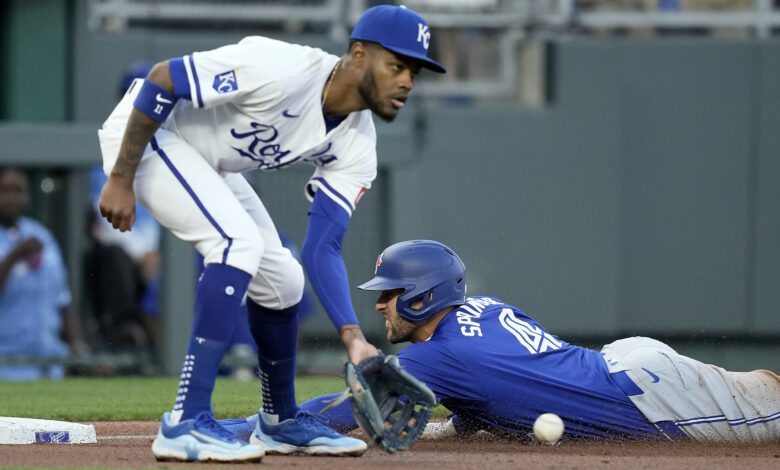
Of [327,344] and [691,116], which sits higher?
[691,116]

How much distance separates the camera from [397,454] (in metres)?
4.57

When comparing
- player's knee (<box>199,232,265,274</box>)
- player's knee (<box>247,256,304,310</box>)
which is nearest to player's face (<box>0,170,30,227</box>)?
player's knee (<box>247,256,304,310</box>)

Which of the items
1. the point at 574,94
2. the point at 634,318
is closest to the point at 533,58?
the point at 574,94

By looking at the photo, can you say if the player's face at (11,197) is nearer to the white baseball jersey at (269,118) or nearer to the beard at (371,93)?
the white baseball jersey at (269,118)

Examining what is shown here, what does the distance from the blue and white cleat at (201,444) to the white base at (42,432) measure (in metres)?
1.06

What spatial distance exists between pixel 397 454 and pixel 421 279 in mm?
782

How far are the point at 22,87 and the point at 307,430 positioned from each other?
732cm

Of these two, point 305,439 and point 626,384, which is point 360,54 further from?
point 626,384

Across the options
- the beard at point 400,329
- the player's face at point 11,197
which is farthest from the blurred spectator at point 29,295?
the beard at point 400,329

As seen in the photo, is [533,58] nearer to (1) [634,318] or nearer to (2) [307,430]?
(1) [634,318]

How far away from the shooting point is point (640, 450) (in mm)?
4820


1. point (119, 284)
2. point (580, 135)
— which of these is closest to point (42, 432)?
point (119, 284)

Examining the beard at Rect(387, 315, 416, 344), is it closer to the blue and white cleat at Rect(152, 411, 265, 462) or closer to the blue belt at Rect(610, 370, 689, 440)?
the blue belt at Rect(610, 370, 689, 440)

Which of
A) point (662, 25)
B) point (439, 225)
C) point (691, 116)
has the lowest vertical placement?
point (439, 225)
